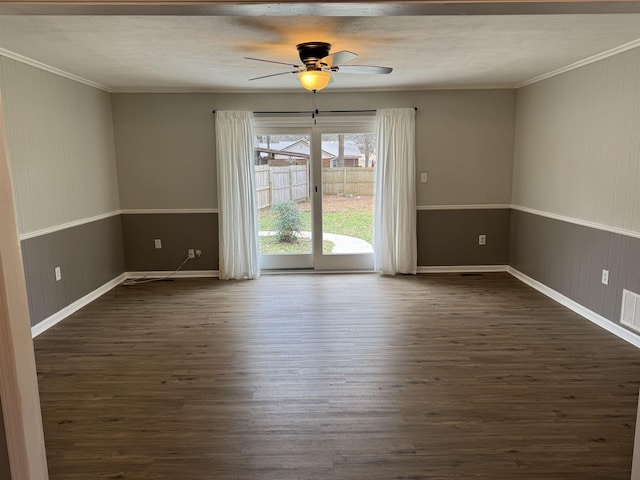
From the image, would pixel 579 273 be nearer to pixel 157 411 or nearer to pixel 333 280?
pixel 333 280

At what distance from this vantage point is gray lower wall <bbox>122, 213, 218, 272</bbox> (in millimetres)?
5547

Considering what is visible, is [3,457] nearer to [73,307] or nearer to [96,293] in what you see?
[73,307]

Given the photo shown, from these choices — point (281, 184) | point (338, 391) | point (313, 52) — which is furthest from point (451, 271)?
point (313, 52)

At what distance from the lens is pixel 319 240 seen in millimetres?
5820

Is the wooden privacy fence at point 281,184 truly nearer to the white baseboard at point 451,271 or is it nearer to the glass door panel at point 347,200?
the glass door panel at point 347,200

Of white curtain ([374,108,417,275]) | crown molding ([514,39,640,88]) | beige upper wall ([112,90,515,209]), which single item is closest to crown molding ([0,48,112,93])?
beige upper wall ([112,90,515,209])

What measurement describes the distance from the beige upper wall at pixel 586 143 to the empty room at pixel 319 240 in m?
0.02

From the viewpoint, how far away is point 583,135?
13.4 feet

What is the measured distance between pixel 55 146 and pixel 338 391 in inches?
139

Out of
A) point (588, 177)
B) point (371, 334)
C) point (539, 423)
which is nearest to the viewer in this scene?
point (539, 423)

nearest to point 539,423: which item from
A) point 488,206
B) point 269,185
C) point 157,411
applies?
point 157,411

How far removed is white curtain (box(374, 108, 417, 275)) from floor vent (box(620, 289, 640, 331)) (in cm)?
243

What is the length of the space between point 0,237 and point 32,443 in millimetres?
765

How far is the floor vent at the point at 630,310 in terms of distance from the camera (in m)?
3.42
